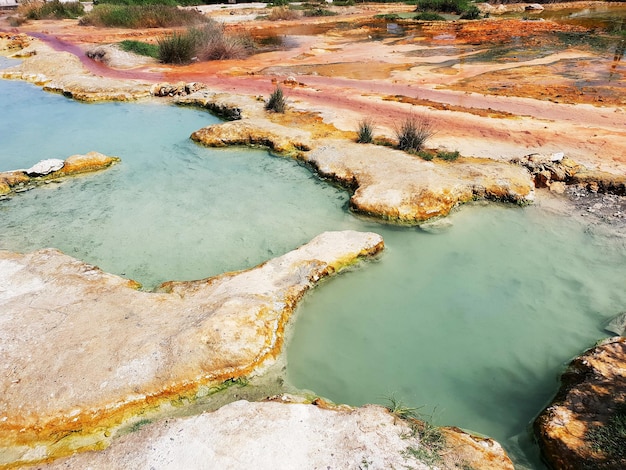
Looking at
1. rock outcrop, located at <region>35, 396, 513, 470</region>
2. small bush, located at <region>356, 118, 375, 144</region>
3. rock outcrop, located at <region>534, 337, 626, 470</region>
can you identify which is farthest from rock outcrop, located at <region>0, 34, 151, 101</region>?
rock outcrop, located at <region>534, 337, 626, 470</region>

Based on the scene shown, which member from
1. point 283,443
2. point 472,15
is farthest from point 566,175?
point 472,15

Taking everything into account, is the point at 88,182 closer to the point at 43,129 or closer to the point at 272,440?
the point at 43,129

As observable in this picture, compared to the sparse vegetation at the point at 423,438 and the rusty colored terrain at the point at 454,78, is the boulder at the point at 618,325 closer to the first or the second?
the sparse vegetation at the point at 423,438

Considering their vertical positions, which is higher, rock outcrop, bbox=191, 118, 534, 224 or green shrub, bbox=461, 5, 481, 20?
green shrub, bbox=461, 5, 481, 20

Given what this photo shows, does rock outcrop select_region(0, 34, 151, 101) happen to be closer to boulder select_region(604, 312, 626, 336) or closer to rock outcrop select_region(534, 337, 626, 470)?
boulder select_region(604, 312, 626, 336)

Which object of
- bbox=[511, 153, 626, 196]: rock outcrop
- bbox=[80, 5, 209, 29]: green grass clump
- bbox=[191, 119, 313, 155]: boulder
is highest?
bbox=[80, 5, 209, 29]: green grass clump

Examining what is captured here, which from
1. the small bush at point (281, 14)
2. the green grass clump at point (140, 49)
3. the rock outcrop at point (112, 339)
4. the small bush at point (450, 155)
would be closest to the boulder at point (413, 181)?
the small bush at point (450, 155)

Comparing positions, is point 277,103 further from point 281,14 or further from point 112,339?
point 281,14
